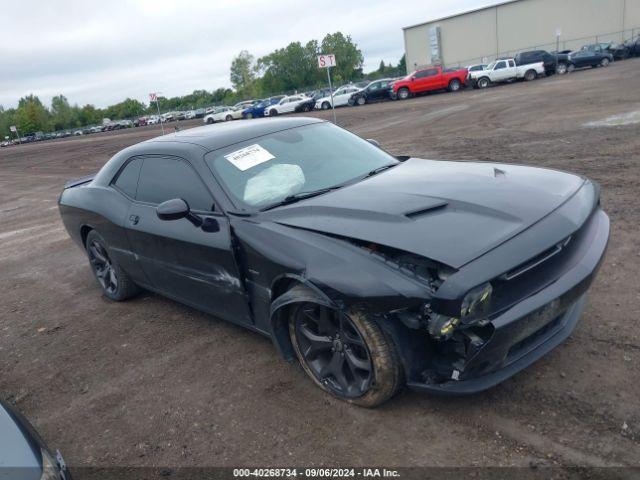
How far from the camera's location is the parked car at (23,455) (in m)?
2.11

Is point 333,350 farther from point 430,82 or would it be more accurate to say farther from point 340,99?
point 340,99

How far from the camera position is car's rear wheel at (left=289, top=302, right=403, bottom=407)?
2707 millimetres

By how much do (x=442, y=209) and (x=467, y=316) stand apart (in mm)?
703

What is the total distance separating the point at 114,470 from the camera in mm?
2873

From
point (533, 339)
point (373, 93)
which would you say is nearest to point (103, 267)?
point (533, 339)

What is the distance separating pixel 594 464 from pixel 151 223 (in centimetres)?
330

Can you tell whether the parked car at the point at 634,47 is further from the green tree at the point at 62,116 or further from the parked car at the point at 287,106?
the green tree at the point at 62,116

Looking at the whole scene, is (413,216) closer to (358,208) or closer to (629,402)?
(358,208)

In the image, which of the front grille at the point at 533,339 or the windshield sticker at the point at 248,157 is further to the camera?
the windshield sticker at the point at 248,157

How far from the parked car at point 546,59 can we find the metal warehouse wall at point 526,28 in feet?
83.2

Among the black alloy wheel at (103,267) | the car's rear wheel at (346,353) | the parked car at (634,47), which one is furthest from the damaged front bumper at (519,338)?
the parked car at (634,47)

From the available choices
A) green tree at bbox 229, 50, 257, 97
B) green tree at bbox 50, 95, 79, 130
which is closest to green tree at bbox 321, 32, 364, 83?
green tree at bbox 229, 50, 257, 97

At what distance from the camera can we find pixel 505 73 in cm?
3016

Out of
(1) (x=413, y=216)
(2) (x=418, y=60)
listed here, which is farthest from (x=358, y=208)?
(2) (x=418, y=60)
